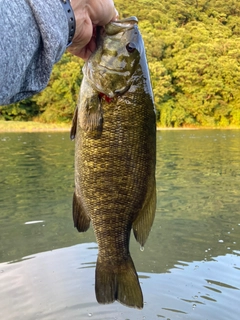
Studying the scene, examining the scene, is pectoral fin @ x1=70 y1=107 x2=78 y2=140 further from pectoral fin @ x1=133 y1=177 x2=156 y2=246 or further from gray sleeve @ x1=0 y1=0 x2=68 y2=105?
gray sleeve @ x1=0 y1=0 x2=68 y2=105

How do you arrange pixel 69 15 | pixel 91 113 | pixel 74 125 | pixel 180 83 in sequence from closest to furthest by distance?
pixel 69 15 < pixel 91 113 < pixel 74 125 < pixel 180 83

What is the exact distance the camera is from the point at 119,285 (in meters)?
2.29

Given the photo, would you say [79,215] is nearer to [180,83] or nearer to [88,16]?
[88,16]

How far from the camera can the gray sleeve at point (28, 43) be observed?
1.27 m

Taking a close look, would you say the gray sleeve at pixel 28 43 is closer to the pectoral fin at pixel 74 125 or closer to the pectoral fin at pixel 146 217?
the pectoral fin at pixel 74 125

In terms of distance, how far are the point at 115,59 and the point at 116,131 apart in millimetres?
355

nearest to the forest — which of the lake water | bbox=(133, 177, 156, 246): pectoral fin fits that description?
the lake water

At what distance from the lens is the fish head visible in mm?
2031

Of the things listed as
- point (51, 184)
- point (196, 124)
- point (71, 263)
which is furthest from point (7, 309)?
point (196, 124)

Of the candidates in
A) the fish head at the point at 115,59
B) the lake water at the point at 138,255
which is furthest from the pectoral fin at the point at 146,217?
the lake water at the point at 138,255

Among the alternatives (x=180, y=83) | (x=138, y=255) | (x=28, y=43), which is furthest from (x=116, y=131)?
(x=180, y=83)

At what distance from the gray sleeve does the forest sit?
37946mm

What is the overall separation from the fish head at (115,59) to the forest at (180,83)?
123 feet

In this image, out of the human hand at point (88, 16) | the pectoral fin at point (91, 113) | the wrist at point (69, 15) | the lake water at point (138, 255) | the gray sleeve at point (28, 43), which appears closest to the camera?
the gray sleeve at point (28, 43)
